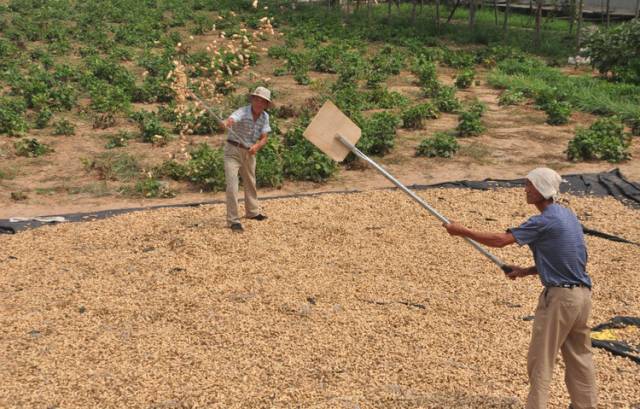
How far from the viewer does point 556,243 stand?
3.96 meters

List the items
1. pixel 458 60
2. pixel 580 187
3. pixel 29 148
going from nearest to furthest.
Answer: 1. pixel 580 187
2. pixel 29 148
3. pixel 458 60

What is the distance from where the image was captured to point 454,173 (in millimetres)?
10078

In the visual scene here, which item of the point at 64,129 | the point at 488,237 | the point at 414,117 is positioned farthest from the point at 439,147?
the point at 488,237

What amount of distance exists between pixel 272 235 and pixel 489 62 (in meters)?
12.1

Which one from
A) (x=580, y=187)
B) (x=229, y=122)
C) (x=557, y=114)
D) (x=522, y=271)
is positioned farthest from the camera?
(x=557, y=114)

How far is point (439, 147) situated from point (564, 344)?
22.3ft

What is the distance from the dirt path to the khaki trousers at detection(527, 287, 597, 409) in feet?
17.7

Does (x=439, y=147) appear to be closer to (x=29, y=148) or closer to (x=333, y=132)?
(x=333, y=132)

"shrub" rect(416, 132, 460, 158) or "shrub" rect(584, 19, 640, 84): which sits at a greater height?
"shrub" rect(584, 19, 640, 84)

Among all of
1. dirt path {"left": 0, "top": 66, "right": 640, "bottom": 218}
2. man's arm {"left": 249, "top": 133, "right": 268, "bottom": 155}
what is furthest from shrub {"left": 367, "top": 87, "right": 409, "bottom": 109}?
man's arm {"left": 249, "top": 133, "right": 268, "bottom": 155}

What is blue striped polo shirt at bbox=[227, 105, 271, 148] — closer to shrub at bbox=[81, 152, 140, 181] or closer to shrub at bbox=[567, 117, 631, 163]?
shrub at bbox=[81, 152, 140, 181]

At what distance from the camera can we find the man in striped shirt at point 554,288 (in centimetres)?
395

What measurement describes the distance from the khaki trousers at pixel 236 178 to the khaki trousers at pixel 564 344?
413 centimetres

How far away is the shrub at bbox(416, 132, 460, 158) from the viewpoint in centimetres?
1070
